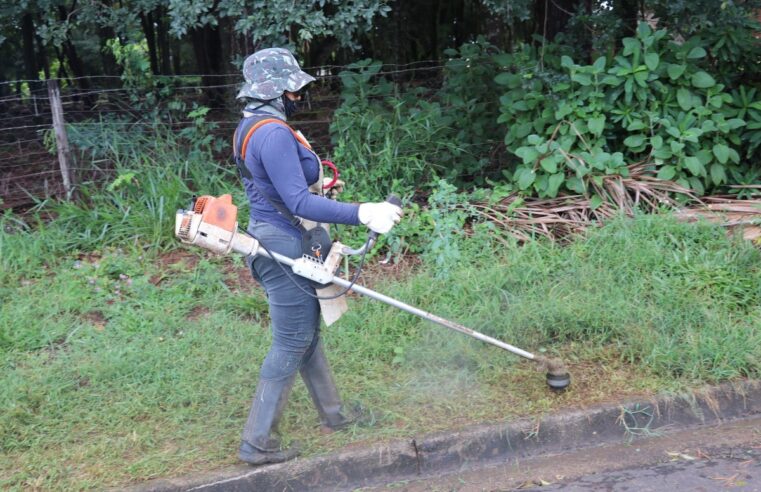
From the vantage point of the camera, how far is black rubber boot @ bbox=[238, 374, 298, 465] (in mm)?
3750

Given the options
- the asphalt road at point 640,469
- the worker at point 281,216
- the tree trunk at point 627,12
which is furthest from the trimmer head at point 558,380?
the tree trunk at point 627,12

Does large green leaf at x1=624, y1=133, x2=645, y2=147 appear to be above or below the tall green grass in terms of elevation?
above

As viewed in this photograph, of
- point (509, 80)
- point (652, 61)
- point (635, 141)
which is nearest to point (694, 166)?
point (635, 141)

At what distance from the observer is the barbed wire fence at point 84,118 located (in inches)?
267

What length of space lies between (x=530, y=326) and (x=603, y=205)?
68.6 inches

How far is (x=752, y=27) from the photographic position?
6.42 m

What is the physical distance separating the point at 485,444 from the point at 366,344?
3.70ft

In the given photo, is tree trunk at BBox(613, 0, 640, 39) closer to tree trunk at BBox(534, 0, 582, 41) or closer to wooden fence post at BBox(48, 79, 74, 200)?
Answer: tree trunk at BBox(534, 0, 582, 41)

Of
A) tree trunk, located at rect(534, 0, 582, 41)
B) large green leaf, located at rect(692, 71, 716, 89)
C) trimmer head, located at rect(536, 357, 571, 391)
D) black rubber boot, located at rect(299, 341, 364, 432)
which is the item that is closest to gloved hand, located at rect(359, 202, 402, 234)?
black rubber boot, located at rect(299, 341, 364, 432)

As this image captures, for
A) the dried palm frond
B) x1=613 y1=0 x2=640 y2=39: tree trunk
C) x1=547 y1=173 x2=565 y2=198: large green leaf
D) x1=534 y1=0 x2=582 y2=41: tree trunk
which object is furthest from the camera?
x1=534 y1=0 x2=582 y2=41: tree trunk

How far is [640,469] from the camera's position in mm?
3836

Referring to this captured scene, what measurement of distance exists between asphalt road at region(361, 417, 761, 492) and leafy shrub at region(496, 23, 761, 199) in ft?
8.15

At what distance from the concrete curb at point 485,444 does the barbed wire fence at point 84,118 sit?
395cm

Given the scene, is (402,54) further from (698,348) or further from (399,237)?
(698,348)
